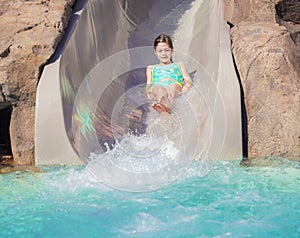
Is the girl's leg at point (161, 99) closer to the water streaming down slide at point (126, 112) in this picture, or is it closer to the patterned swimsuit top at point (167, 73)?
the water streaming down slide at point (126, 112)

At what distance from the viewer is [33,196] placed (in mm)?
2389

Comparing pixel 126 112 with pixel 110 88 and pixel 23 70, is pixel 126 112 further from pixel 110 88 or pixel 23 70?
pixel 23 70

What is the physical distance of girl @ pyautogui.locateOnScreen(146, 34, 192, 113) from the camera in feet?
11.7

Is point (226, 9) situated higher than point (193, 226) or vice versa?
point (226, 9)

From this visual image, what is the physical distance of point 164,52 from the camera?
412 centimetres

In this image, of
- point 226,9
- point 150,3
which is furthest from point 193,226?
point 150,3

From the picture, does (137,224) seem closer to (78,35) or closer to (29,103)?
(29,103)

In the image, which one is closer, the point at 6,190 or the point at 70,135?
the point at 6,190

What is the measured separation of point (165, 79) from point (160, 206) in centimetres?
187


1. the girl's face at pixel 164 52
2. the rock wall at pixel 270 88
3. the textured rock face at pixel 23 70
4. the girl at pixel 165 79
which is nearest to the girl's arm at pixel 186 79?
the girl at pixel 165 79

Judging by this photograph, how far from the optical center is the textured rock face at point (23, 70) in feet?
10.1

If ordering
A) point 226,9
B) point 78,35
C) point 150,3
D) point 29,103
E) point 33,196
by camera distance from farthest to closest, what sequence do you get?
point 150,3 < point 226,9 < point 78,35 < point 29,103 < point 33,196

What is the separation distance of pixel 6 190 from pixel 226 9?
2.49 m

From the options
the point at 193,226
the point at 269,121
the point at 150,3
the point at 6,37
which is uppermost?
the point at 150,3
